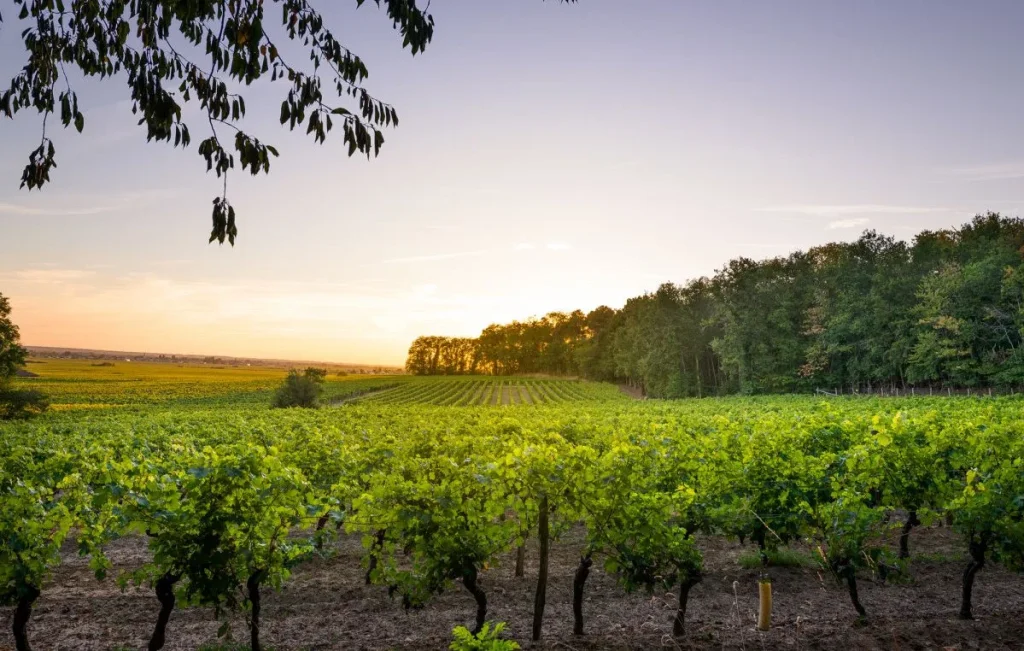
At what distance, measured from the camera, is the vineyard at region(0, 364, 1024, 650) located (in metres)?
6.41

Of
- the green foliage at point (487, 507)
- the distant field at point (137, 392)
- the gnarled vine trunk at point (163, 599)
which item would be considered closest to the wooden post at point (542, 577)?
the green foliage at point (487, 507)

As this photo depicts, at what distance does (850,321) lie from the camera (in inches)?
2682

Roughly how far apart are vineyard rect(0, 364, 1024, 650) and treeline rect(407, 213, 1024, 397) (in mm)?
53236

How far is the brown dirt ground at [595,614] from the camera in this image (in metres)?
7.23

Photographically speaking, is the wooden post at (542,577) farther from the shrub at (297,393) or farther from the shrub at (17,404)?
the shrub at (297,393)

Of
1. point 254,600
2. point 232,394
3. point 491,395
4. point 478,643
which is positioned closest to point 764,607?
point 478,643

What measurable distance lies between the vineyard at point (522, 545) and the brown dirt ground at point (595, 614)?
0.04 meters

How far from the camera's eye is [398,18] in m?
5.17

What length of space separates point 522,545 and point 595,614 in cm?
133

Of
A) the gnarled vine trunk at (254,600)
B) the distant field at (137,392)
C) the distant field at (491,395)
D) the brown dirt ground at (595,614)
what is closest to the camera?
the gnarled vine trunk at (254,600)

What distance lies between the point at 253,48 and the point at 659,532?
634 cm

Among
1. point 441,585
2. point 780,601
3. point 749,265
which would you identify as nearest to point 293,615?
point 441,585

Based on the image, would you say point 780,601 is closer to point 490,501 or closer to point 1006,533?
point 1006,533

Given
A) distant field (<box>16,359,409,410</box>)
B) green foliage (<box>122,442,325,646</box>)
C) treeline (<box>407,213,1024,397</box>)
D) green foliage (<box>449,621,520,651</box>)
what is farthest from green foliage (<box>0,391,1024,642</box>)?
distant field (<box>16,359,409,410</box>)
